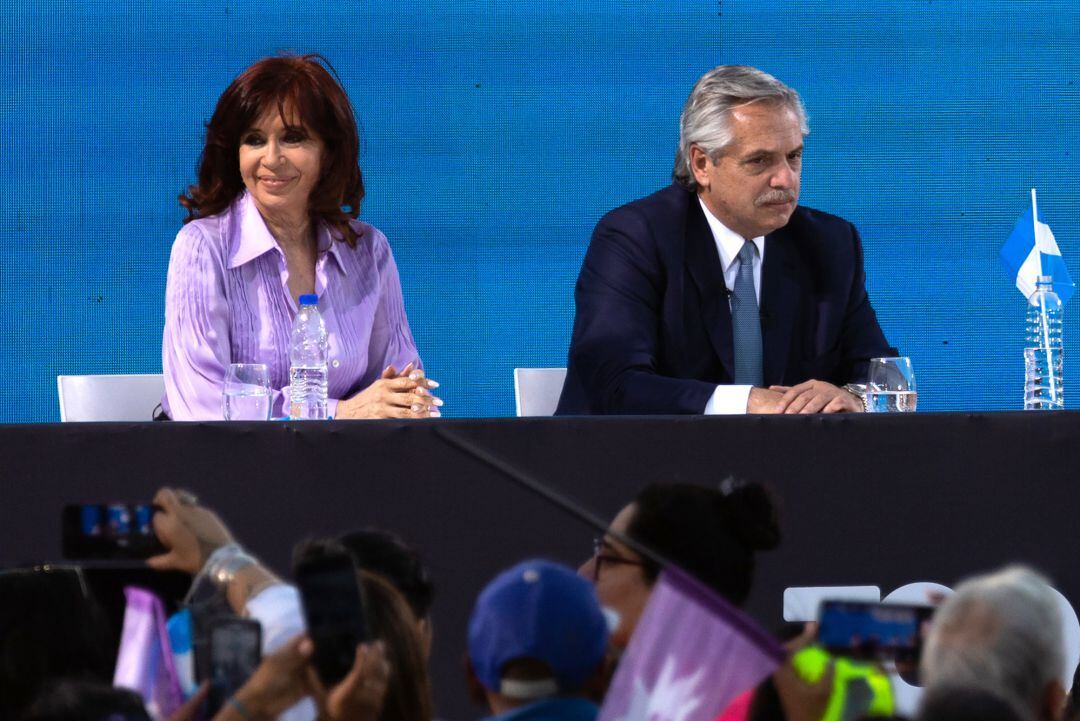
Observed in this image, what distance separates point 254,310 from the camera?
2.97 meters

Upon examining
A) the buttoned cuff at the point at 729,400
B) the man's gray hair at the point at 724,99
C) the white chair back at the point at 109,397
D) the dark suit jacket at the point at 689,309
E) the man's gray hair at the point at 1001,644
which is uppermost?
the man's gray hair at the point at 724,99

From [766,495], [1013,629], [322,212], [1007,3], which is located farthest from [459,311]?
[1013,629]

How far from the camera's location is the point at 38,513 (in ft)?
6.39

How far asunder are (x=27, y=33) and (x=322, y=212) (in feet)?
6.05

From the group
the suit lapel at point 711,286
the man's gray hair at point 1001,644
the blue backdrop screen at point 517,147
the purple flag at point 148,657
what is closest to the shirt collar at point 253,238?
the suit lapel at point 711,286

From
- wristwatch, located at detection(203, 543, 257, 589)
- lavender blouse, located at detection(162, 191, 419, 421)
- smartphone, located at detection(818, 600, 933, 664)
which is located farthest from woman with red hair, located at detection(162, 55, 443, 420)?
smartphone, located at detection(818, 600, 933, 664)

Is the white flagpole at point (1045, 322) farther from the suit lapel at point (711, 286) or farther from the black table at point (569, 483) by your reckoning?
the black table at point (569, 483)

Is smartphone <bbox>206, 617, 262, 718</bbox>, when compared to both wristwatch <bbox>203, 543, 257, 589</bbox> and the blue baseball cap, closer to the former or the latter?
wristwatch <bbox>203, 543, 257, 589</bbox>

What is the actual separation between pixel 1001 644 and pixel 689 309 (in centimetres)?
161

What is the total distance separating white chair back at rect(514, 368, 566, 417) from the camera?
3.30 m

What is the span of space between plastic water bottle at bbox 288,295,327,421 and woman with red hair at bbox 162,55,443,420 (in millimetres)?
A: 65

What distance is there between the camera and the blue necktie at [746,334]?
2.97m

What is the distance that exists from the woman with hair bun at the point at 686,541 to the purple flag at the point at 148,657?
0.52m

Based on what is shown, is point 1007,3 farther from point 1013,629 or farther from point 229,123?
point 1013,629
